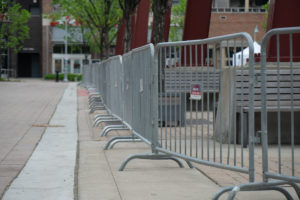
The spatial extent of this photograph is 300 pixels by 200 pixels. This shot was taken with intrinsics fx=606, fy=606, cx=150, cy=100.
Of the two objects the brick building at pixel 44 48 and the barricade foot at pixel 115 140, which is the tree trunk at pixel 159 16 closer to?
the barricade foot at pixel 115 140

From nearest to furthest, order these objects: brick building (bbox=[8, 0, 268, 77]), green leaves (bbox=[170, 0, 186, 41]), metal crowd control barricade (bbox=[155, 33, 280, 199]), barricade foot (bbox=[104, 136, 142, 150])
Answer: metal crowd control barricade (bbox=[155, 33, 280, 199]), barricade foot (bbox=[104, 136, 142, 150]), green leaves (bbox=[170, 0, 186, 41]), brick building (bbox=[8, 0, 268, 77])

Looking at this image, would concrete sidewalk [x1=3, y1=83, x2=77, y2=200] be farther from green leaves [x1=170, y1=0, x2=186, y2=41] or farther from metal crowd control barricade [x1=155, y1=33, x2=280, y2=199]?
green leaves [x1=170, y1=0, x2=186, y2=41]

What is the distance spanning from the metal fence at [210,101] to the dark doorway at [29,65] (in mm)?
75766

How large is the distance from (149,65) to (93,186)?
2.10 meters

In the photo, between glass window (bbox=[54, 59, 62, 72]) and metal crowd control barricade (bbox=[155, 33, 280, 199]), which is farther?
glass window (bbox=[54, 59, 62, 72])

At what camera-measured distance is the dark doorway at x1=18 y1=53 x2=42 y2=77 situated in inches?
3263

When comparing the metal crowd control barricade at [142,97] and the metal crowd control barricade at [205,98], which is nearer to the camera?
the metal crowd control barricade at [205,98]

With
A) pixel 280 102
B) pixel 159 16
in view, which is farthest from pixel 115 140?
pixel 159 16

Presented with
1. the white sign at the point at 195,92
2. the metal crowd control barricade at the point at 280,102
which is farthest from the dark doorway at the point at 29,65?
the white sign at the point at 195,92

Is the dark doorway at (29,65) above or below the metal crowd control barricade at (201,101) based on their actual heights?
above

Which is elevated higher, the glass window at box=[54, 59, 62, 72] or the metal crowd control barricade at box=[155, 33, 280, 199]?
the glass window at box=[54, 59, 62, 72]

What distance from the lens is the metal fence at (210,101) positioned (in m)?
5.09

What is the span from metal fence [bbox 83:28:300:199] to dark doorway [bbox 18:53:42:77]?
75.8 m

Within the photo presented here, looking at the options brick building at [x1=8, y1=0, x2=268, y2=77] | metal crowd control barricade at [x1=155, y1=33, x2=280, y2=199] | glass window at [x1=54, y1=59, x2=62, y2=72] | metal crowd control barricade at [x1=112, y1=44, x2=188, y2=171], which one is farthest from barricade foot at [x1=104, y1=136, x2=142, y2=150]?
glass window at [x1=54, y1=59, x2=62, y2=72]
